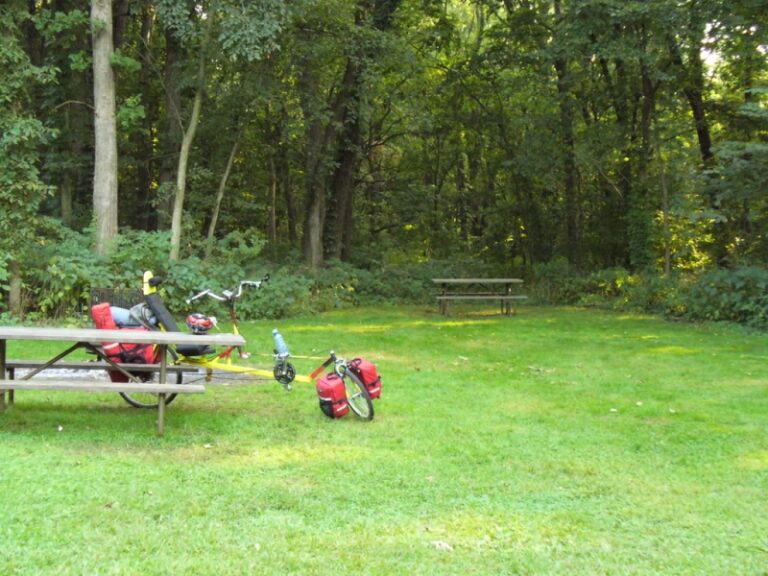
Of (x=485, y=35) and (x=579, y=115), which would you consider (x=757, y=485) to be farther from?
(x=485, y=35)

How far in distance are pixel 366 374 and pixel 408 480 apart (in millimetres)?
1610

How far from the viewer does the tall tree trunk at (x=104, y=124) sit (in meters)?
12.7

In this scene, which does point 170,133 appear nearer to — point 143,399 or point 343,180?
point 343,180

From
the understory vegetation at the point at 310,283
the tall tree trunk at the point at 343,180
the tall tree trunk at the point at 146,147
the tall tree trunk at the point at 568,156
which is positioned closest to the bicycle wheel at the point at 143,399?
the understory vegetation at the point at 310,283

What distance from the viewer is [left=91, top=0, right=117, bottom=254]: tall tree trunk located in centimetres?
1269

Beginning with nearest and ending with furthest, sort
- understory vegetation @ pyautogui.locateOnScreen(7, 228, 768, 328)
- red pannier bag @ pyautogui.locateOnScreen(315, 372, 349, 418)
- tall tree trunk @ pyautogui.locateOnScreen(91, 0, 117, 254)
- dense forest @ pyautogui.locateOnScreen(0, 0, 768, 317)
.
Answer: red pannier bag @ pyautogui.locateOnScreen(315, 372, 349, 418), understory vegetation @ pyautogui.locateOnScreen(7, 228, 768, 328), dense forest @ pyautogui.locateOnScreen(0, 0, 768, 317), tall tree trunk @ pyautogui.locateOnScreen(91, 0, 117, 254)

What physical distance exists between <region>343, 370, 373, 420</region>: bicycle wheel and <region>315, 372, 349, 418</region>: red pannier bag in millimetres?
77

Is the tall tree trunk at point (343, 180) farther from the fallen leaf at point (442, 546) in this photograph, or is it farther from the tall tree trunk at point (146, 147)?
the fallen leaf at point (442, 546)

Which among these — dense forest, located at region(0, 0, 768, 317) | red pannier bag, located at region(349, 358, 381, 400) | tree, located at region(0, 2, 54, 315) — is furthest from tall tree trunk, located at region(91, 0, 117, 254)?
red pannier bag, located at region(349, 358, 381, 400)

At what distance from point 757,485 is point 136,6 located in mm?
14285

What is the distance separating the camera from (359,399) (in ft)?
19.5

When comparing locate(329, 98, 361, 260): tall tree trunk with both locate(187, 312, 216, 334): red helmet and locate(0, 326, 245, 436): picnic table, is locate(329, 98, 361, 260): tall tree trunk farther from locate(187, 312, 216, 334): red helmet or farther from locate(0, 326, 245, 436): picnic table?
locate(0, 326, 245, 436): picnic table

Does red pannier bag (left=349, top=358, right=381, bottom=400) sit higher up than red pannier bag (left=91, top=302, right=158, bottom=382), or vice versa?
red pannier bag (left=91, top=302, right=158, bottom=382)

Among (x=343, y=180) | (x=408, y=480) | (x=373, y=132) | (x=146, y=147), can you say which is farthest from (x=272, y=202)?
(x=408, y=480)
